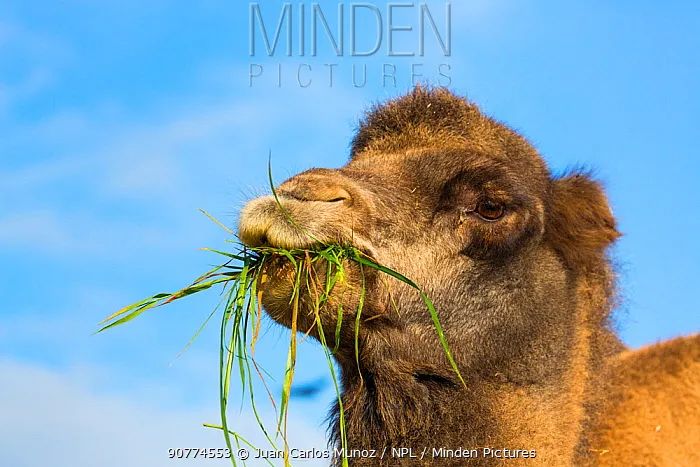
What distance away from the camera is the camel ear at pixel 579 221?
5.57 metres

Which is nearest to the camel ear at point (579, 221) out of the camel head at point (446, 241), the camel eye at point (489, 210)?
the camel head at point (446, 241)

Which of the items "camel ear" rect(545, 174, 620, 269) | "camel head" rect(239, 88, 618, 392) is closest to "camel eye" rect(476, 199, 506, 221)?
"camel head" rect(239, 88, 618, 392)

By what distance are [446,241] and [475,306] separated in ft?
1.28

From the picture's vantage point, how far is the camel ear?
5570 mm

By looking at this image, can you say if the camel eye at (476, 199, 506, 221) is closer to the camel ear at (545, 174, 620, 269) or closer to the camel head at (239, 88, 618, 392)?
the camel head at (239, 88, 618, 392)

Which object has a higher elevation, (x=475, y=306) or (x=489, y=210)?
(x=489, y=210)

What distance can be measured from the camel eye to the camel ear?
0.56m

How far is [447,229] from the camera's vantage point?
16.4 feet

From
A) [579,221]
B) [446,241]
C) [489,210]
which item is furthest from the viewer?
[579,221]

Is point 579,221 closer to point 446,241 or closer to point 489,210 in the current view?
point 489,210

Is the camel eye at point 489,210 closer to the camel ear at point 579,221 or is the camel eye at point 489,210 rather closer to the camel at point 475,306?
the camel at point 475,306

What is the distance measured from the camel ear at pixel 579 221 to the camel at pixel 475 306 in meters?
0.01

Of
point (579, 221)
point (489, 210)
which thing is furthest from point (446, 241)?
point (579, 221)

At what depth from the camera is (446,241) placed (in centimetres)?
498
